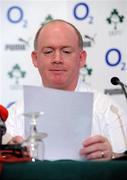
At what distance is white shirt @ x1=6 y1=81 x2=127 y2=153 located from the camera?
1521 millimetres

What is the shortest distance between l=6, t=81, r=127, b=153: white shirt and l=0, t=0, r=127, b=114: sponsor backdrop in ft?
3.78

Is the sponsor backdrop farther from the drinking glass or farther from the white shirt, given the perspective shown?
the drinking glass

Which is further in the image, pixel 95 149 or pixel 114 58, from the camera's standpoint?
pixel 114 58

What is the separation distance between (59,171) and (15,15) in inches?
91.8

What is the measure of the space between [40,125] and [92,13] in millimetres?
1935

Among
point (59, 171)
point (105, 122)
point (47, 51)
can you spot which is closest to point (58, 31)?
point (47, 51)

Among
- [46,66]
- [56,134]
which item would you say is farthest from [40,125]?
[46,66]

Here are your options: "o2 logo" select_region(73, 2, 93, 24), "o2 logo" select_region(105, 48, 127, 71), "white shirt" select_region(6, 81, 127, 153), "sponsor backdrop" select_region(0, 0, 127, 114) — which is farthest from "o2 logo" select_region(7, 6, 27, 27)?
"white shirt" select_region(6, 81, 127, 153)

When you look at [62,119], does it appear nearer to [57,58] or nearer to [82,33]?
[57,58]

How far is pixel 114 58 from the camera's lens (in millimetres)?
2916

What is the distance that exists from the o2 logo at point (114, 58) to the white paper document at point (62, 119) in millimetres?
1780

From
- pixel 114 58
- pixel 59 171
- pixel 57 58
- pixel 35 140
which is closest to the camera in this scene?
pixel 59 171

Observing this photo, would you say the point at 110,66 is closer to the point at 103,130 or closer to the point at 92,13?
the point at 92,13

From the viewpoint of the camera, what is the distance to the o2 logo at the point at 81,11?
2963 millimetres
